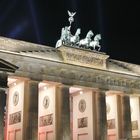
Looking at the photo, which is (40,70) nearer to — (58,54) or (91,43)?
(58,54)

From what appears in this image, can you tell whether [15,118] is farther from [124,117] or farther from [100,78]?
[124,117]

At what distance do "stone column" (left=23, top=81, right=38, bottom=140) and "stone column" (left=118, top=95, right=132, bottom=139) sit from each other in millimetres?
10807

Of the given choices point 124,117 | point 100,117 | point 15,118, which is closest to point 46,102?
point 15,118

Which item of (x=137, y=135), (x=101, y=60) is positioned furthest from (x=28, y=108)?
(x=137, y=135)

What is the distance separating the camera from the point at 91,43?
36250 millimetres

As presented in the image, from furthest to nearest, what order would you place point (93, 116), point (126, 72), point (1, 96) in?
1. point (126, 72)
2. point (93, 116)
3. point (1, 96)

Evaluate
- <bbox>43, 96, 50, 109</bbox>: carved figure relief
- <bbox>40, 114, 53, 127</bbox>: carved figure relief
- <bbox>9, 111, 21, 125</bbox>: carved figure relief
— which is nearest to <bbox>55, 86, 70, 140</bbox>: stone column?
<bbox>40, 114, 53, 127</bbox>: carved figure relief

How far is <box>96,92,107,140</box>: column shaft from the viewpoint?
3456cm

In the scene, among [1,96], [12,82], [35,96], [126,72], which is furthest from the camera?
[126,72]

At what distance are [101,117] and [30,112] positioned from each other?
791 cm

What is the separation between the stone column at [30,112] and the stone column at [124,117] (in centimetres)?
1081

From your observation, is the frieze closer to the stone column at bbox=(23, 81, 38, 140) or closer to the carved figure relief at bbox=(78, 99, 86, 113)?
the carved figure relief at bbox=(78, 99, 86, 113)

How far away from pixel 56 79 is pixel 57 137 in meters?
5.13

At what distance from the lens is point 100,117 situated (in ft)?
115
